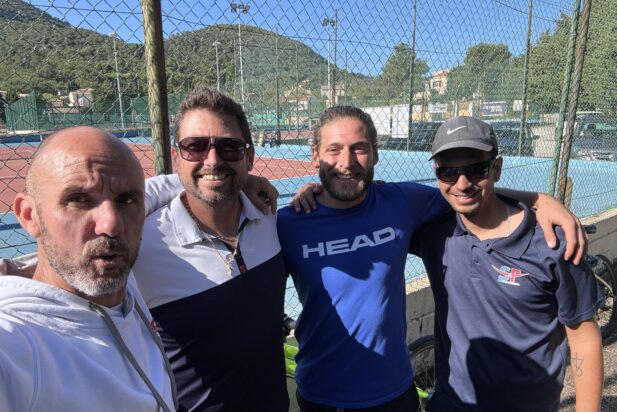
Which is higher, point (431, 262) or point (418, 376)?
point (431, 262)

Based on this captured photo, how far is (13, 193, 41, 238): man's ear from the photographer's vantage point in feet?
4.01

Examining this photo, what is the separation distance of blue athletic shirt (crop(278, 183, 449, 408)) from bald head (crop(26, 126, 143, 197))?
1000 mm

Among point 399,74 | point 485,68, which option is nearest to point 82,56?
point 399,74

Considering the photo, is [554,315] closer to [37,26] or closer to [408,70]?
[37,26]

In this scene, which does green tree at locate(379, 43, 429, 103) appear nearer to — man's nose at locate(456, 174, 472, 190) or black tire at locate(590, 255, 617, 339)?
black tire at locate(590, 255, 617, 339)

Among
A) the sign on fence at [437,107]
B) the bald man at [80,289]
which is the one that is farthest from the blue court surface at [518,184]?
the bald man at [80,289]

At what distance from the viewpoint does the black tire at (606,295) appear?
15.9 feet

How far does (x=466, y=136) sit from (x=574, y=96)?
3.61 metres

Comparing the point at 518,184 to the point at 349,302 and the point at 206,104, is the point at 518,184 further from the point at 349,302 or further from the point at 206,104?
the point at 206,104

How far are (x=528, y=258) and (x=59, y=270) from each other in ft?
5.61

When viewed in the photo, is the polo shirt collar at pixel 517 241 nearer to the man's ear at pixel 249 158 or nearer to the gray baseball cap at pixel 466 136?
the gray baseball cap at pixel 466 136

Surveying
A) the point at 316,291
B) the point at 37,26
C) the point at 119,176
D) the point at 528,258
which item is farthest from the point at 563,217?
the point at 37,26

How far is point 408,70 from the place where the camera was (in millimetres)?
6008

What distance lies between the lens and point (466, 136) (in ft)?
6.45
